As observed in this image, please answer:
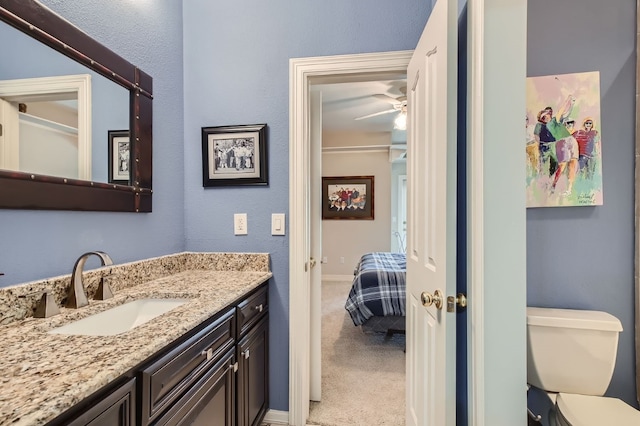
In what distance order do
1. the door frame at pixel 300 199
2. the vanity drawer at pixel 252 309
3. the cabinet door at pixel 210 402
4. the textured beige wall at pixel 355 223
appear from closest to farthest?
the cabinet door at pixel 210 402
the vanity drawer at pixel 252 309
the door frame at pixel 300 199
the textured beige wall at pixel 355 223

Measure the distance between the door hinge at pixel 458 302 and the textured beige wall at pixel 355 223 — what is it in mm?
4157

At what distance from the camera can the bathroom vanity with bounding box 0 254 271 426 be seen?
57cm

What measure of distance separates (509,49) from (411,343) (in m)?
1.38

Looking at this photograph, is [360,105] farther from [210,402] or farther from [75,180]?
[210,402]

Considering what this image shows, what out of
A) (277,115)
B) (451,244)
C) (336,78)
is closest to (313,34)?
(336,78)

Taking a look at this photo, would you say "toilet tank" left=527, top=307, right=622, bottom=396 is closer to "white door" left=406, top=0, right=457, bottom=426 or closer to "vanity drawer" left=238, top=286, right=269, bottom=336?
"white door" left=406, top=0, right=457, bottom=426

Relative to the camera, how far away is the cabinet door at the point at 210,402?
90cm

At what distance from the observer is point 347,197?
5.39m

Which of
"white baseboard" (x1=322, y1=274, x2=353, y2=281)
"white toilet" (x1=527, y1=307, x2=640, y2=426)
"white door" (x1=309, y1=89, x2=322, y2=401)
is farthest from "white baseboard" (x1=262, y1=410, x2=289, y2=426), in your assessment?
"white baseboard" (x1=322, y1=274, x2=353, y2=281)

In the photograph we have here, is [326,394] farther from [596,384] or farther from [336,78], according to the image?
[336,78]

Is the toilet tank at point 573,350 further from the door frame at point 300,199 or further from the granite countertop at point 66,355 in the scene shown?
the granite countertop at point 66,355

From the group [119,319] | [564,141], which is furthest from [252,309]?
[564,141]

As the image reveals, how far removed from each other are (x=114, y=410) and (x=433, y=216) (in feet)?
3.78

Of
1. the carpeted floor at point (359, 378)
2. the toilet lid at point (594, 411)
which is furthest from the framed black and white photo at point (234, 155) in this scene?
the toilet lid at point (594, 411)
